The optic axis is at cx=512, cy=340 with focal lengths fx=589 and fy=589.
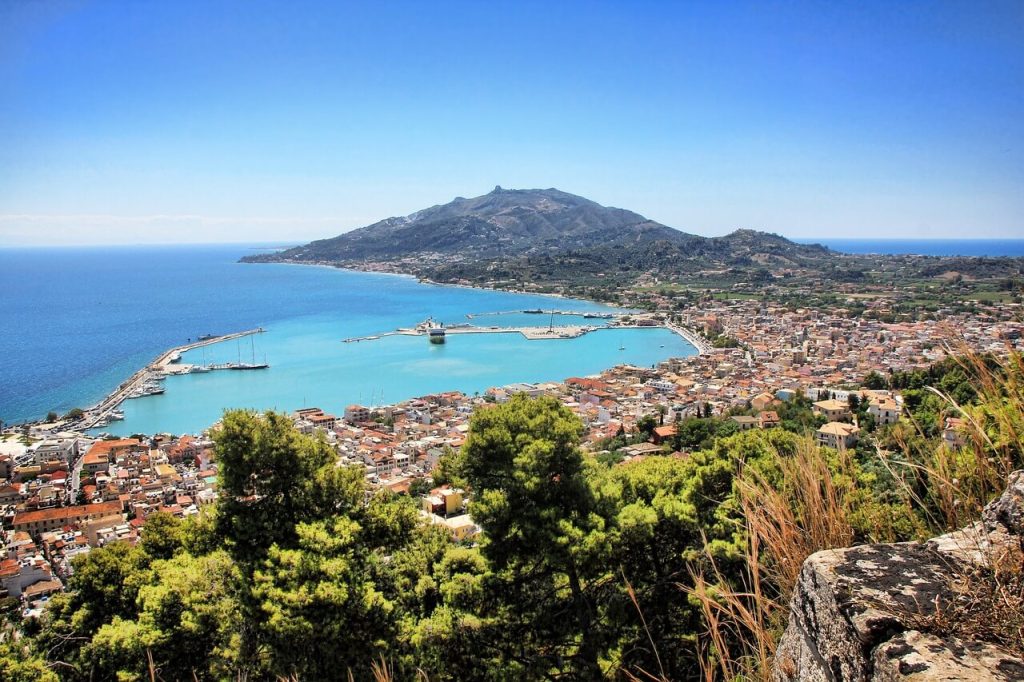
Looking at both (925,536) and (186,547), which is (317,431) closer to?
(186,547)

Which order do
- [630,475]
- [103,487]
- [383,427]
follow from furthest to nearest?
[383,427], [103,487], [630,475]

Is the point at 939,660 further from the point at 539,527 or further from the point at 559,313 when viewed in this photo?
the point at 559,313

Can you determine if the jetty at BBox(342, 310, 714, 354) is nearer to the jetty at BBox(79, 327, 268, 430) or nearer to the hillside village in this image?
the jetty at BBox(79, 327, 268, 430)

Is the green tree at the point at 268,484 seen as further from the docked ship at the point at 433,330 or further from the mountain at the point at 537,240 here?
the mountain at the point at 537,240

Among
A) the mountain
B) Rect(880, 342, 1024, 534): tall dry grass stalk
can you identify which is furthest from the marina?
Rect(880, 342, 1024, 534): tall dry grass stalk

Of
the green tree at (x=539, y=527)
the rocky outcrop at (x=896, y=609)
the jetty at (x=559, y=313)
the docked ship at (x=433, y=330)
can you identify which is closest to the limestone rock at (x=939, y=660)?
the rocky outcrop at (x=896, y=609)

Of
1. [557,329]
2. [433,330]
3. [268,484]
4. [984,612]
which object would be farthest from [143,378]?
[984,612]

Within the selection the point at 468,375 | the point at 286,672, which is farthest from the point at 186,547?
the point at 468,375
